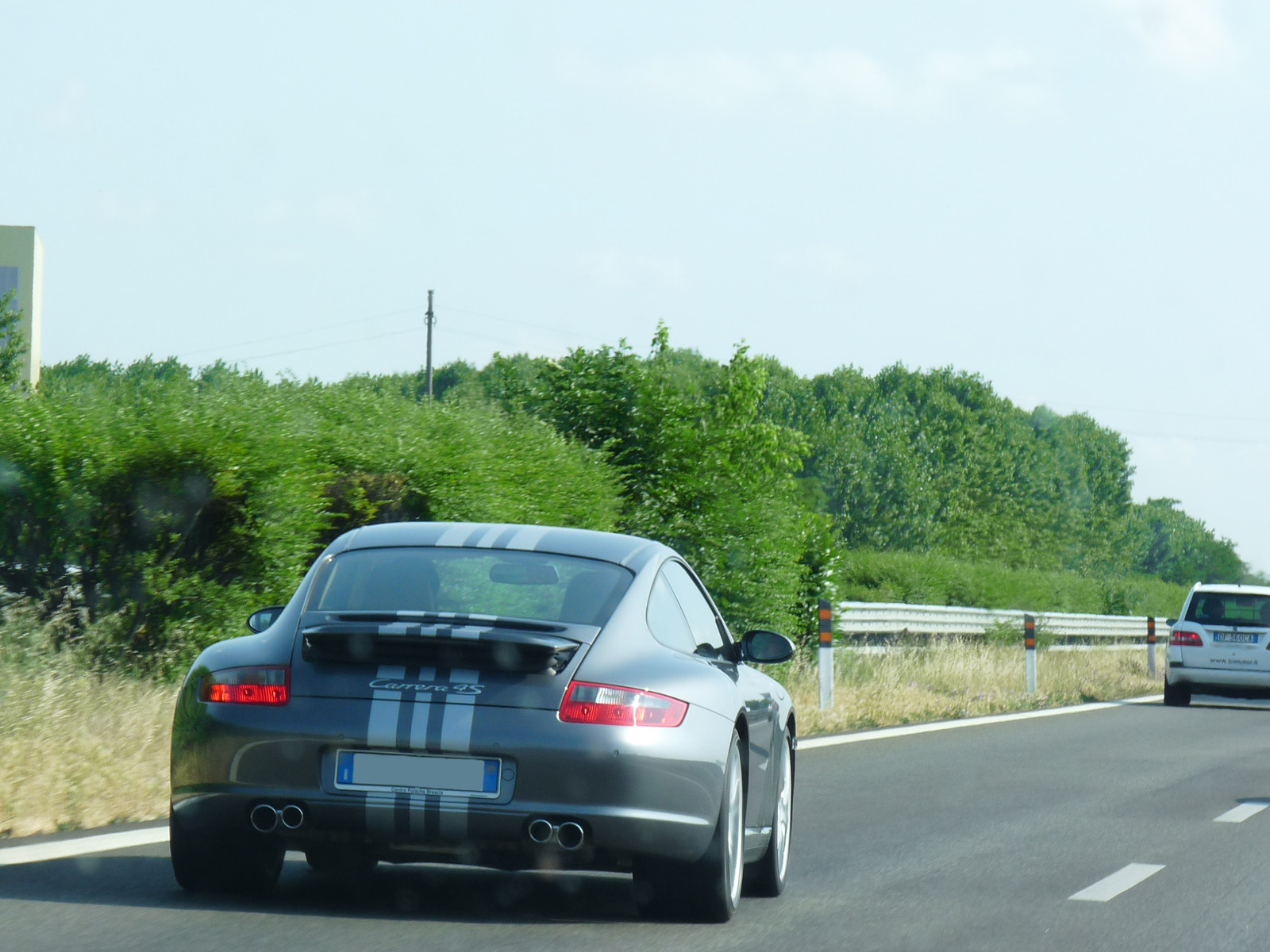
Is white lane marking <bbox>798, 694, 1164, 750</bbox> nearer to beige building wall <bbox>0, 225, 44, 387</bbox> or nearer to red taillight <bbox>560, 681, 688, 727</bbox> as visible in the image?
red taillight <bbox>560, 681, 688, 727</bbox>

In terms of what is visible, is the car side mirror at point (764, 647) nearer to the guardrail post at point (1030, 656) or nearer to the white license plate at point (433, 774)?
the white license plate at point (433, 774)

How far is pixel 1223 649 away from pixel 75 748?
715 inches

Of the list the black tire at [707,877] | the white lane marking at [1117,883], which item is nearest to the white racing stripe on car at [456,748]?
the black tire at [707,877]

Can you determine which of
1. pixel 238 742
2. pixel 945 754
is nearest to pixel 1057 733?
pixel 945 754

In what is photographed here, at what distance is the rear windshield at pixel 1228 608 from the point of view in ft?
80.2

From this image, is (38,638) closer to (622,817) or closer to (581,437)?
(622,817)

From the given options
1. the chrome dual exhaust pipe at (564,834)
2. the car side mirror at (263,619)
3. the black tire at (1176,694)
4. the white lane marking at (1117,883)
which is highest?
the car side mirror at (263,619)

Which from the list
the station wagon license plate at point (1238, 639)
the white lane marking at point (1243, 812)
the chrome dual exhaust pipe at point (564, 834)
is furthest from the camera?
the station wagon license plate at point (1238, 639)

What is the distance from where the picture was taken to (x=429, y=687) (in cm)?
596

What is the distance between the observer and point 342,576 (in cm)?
662

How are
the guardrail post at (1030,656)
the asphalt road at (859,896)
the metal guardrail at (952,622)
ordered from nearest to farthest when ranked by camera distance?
the asphalt road at (859,896)
the guardrail post at (1030,656)
the metal guardrail at (952,622)

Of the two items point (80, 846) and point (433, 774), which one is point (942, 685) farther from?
point (433, 774)

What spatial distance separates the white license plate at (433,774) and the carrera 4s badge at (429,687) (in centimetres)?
21

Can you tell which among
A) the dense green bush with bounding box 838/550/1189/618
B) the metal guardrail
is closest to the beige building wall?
the dense green bush with bounding box 838/550/1189/618
